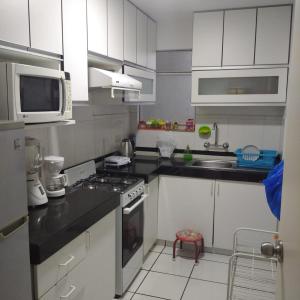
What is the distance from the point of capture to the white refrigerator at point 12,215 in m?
1.09

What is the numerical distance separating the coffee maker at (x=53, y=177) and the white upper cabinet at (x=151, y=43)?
5.75ft

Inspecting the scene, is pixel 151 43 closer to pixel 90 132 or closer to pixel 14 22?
pixel 90 132

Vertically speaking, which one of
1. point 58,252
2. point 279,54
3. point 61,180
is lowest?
point 58,252

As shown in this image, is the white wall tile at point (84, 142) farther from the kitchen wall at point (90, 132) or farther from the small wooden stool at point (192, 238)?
the small wooden stool at point (192, 238)

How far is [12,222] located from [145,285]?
5.85ft

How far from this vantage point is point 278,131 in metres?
3.34

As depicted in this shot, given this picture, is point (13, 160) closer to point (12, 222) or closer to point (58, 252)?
point (12, 222)

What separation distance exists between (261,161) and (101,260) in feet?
6.27

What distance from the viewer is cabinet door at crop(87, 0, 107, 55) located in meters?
2.19

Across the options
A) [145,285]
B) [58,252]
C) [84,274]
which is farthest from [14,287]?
[145,285]

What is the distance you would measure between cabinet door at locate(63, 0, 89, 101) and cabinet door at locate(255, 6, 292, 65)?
175cm

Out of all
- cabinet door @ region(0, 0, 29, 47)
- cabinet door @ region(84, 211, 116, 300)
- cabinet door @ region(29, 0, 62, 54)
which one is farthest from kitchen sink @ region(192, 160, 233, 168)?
cabinet door @ region(0, 0, 29, 47)

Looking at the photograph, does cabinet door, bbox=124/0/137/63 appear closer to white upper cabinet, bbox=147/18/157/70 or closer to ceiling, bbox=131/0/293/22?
ceiling, bbox=131/0/293/22

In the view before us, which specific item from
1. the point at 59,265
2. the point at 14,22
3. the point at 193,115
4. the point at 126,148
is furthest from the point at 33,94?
the point at 193,115
